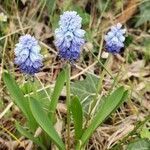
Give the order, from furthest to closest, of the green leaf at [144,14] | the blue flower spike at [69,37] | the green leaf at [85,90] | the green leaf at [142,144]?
the green leaf at [144,14]
the green leaf at [85,90]
the green leaf at [142,144]
the blue flower spike at [69,37]

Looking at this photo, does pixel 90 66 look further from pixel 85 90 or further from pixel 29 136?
pixel 29 136

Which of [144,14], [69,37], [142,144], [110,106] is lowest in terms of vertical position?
[142,144]

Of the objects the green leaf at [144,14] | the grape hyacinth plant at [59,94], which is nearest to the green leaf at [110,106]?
the grape hyacinth plant at [59,94]

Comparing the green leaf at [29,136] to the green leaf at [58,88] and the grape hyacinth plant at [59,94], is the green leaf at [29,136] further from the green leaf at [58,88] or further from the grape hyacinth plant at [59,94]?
the green leaf at [58,88]

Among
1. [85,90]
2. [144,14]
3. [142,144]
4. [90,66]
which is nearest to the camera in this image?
[142,144]

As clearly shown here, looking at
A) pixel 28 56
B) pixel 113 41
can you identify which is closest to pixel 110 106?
pixel 113 41

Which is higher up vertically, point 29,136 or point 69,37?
point 69,37

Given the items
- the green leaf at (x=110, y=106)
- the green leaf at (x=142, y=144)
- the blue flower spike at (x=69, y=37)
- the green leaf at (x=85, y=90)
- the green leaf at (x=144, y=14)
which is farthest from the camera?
the green leaf at (x=144, y=14)
